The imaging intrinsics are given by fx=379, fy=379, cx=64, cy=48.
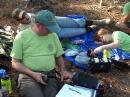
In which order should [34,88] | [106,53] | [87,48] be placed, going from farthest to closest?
[87,48]
[106,53]
[34,88]

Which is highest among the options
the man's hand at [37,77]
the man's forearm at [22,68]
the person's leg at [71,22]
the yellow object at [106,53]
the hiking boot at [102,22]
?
the person's leg at [71,22]

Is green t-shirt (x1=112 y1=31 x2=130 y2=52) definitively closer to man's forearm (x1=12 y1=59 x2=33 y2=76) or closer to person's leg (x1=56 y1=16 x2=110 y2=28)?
person's leg (x1=56 y1=16 x2=110 y2=28)

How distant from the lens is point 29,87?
4457 millimetres

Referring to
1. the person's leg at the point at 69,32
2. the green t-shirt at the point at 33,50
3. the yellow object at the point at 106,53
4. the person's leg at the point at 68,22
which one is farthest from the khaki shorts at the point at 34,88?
the person's leg at the point at 68,22

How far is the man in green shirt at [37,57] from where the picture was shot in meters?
4.45

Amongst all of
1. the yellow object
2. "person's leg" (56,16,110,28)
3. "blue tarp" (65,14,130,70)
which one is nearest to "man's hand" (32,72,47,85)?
"blue tarp" (65,14,130,70)

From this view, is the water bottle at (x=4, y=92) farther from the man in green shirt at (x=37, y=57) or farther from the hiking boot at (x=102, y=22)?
the hiking boot at (x=102, y=22)

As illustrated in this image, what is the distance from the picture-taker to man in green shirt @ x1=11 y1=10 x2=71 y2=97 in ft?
14.6

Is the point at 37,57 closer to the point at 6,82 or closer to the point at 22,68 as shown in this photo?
the point at 22,68

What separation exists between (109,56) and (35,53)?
2114 mm

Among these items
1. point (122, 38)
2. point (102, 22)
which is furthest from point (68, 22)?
point (122, 38)

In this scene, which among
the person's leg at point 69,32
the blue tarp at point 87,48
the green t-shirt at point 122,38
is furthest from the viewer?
the person's leg at point 69,32

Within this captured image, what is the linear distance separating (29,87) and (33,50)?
0.46 metres

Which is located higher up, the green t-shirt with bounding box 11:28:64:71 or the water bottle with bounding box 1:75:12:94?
the green t-shirt with bounding box 11:28:64:71
